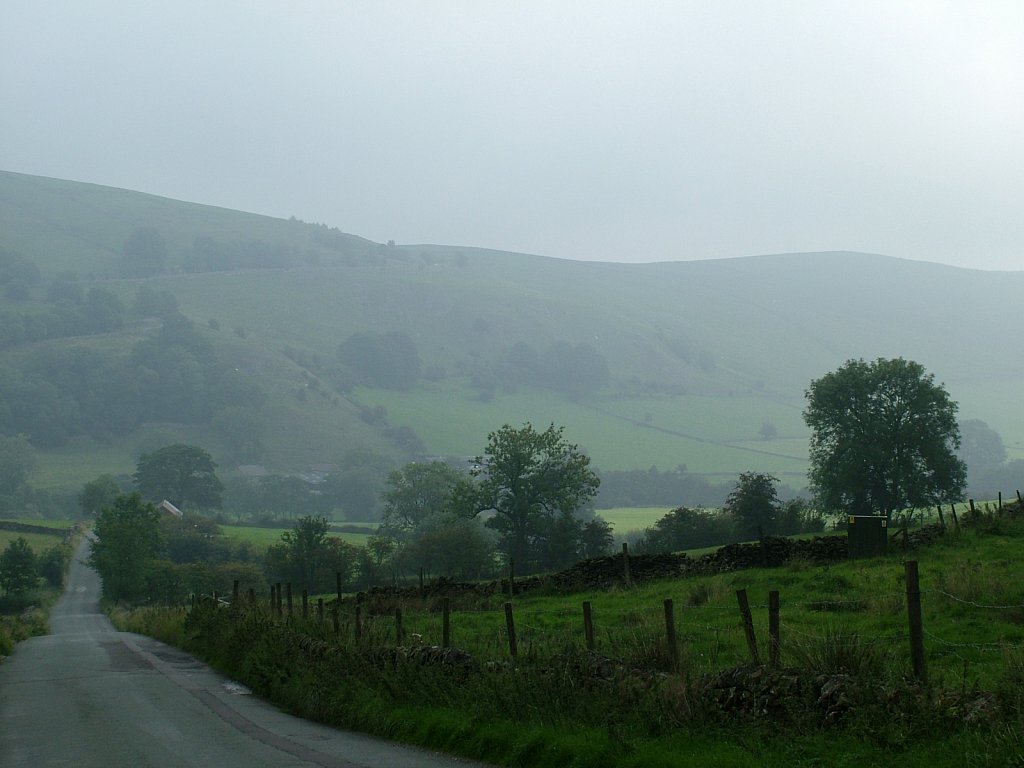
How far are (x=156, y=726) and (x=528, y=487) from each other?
226ft

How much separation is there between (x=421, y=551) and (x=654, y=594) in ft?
168

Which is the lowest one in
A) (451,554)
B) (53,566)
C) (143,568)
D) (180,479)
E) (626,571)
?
(53,566)

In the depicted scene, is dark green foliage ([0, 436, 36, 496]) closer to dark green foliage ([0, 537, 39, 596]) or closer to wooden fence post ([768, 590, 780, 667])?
dark green foliage ([0, 537, 39, 596])

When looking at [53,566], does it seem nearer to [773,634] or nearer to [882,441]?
[882,441]

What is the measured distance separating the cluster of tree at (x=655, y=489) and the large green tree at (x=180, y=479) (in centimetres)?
6779

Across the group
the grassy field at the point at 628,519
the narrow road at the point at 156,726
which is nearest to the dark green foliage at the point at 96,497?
→ the grassy field at the point at 628,519

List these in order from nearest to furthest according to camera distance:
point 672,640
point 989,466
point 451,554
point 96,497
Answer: point 672,640 → point 451,554 → point 96,497 → point 989,466

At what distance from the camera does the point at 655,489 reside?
598 feet

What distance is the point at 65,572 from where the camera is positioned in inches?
4045

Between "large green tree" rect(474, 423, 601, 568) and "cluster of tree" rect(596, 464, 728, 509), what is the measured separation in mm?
90490

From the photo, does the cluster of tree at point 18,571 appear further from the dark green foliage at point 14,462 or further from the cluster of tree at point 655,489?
the cluster of tree at point 655,489

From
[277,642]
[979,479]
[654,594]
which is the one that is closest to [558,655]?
[277,642]

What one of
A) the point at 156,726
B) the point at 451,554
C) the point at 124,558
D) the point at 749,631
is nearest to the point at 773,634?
the point at 749,631

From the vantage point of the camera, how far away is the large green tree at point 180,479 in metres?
160
